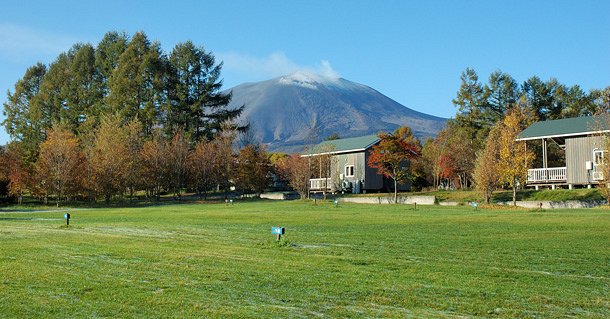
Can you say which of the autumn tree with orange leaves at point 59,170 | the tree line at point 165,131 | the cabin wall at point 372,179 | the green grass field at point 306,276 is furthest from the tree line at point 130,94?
the green grass field at point 306,276

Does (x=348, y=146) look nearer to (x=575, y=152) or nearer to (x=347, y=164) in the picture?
(x=347, y=164)

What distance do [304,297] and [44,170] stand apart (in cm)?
4770

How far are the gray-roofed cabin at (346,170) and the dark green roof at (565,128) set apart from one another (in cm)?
1660

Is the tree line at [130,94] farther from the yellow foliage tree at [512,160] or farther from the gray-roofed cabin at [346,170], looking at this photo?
the yellow foliage tree at [512,160]

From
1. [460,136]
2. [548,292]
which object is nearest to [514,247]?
[548,292]

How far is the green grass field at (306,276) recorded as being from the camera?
7391 millimetres

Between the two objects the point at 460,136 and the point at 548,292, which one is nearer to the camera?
the point at 548,292

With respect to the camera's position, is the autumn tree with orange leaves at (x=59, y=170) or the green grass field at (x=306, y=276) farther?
the autumn tree with orange leaves at (x=59, y=170)

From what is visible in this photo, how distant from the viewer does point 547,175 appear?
1711 inches

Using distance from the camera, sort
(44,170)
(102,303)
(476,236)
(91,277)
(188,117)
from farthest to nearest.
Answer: (188,117)
(44,170)
(476,236)
(91,277)
(102,303)

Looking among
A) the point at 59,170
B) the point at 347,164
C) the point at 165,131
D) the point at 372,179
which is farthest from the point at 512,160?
the point at 165,131

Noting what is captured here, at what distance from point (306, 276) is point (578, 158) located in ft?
123

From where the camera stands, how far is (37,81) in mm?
85938

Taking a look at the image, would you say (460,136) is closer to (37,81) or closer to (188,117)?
(188,117)
